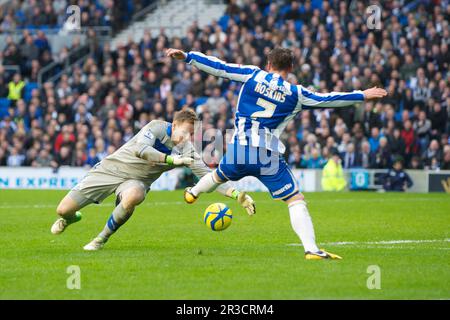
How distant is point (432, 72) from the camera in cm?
2742

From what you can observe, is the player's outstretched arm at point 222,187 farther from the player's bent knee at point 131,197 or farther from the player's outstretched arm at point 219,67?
the player's outstretched arm at point 219,67

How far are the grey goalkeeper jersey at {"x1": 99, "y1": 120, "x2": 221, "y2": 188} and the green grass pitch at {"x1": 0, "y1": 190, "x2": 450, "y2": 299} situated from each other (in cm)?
96

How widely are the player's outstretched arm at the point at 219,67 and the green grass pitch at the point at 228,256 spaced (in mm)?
2058

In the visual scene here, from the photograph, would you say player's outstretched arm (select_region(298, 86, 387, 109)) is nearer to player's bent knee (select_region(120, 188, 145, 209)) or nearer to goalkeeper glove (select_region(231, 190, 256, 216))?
goalkeeper glove (select_region(231, 190, 256, 216))

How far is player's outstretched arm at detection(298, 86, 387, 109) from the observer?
415 inches

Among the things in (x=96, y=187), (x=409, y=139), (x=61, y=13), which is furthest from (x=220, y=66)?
(x=61, y=13)

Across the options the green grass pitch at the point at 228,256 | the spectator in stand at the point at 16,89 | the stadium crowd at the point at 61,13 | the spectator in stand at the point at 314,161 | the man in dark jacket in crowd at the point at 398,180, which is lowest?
the green grass pitch at the point at 228,256

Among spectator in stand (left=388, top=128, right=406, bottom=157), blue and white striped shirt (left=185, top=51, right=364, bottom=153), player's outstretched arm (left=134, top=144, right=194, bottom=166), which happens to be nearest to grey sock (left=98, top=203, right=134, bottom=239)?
player's outstretched arm (left=134, top=144, right=194, bottom=166)

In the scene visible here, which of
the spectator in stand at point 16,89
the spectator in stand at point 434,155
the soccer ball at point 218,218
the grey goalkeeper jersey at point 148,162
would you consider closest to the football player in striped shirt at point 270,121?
the soccer ball at point 218,218

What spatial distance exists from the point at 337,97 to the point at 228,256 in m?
2.23

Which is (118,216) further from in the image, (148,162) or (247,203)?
(247,203)

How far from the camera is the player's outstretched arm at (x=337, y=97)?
34.6 feet
